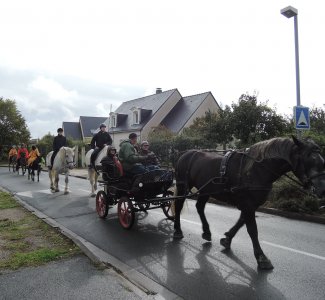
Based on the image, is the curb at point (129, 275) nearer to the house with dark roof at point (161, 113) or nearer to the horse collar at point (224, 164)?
the horse collar at point (224, 164)

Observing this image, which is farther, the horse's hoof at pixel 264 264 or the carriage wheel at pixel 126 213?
the carriage wheel at pixel 126 213

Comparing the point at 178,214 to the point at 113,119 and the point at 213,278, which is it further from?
the point at 113,119

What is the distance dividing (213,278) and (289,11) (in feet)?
30.1

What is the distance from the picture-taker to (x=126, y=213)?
24.9ft

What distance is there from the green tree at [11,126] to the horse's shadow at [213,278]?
46.7 metres

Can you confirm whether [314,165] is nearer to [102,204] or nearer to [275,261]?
[275,261]

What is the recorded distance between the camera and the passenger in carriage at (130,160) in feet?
25.3

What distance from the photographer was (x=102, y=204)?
29.0ft

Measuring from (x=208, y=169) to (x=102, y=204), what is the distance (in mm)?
3606

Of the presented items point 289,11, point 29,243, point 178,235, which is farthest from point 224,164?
point 289,11

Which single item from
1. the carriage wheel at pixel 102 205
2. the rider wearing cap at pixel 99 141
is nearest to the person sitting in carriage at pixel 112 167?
the carriage wheel at pixel 102 205

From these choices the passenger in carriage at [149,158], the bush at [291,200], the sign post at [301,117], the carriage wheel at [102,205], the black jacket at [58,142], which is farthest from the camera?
the black jacket at [58,142]

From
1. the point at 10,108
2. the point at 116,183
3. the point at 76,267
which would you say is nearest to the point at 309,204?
the point at 116,183

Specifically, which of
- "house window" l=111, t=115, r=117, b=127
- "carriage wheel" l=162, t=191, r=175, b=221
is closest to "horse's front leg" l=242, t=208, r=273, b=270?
"carriage wheel" l=162, t=191, r=175, b=221
